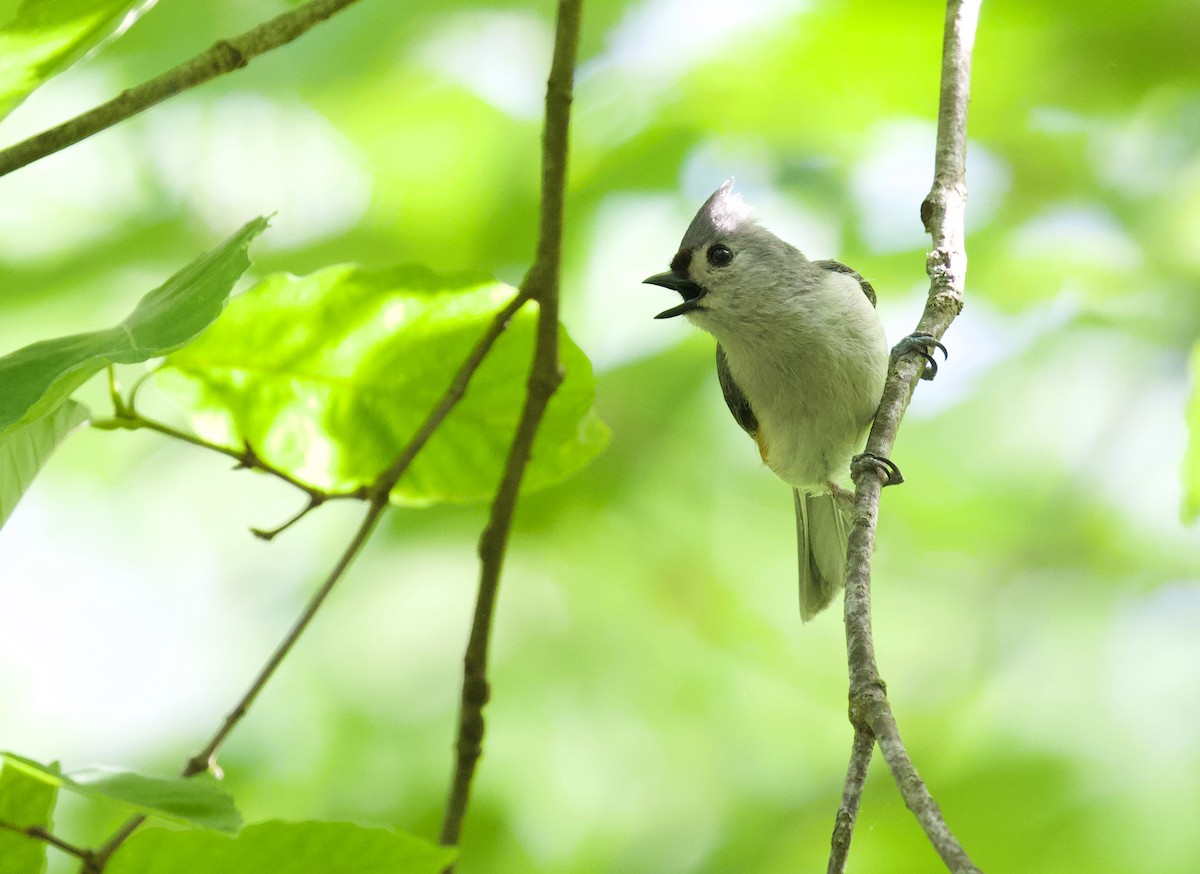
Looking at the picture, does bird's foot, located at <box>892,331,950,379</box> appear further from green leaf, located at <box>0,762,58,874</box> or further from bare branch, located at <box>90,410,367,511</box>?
green leaf, located at <box>0,762,58,874</box>

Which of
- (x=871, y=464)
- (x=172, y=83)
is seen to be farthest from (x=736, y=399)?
(x=172, y=83)

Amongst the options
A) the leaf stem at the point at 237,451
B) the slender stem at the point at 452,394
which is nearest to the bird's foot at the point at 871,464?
the slender stem at the point at 452,394

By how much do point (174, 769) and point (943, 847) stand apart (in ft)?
7.03

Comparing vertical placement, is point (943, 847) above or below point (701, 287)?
below

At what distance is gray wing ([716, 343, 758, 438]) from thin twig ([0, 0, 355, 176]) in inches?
39.0

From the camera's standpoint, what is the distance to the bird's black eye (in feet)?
5.68

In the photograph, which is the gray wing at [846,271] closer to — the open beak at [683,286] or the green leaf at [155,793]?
the open beak at [683,286]

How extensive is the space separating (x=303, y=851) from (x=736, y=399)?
3.97 feet

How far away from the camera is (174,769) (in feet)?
7.54

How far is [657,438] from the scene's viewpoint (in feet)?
8.13

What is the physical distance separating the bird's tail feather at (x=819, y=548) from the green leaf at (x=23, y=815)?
1198 mm

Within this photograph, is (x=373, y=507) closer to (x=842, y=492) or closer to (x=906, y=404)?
(x=906, y=404)

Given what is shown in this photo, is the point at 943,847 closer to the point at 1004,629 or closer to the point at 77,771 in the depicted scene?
the point at 77,771

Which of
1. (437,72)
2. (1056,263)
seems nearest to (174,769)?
(437,72)
